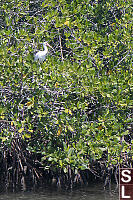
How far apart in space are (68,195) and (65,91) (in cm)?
180

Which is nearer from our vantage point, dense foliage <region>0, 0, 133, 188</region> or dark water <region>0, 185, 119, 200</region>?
dense foliage <region>0, 0, 133, 188</region>

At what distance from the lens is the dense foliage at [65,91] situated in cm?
785

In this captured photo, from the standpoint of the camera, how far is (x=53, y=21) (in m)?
8.81

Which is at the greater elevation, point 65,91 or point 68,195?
point 65,91

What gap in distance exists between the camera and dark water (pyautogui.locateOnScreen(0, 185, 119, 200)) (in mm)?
7953

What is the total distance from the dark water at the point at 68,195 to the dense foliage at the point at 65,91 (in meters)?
0.45

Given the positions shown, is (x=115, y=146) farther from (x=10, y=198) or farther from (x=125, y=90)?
(x=10, y=198)

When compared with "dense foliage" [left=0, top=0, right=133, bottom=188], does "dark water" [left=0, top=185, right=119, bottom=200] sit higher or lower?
lower

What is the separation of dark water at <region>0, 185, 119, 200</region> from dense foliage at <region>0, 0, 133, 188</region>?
1.49 ft

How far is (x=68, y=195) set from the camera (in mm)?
8117

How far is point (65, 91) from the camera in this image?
316 inches

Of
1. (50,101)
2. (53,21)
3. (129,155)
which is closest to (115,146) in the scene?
(129,155)

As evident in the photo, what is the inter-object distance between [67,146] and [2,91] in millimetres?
1514

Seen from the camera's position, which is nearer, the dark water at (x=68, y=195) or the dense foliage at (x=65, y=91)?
the dense foliage at (x=65, y=91)
